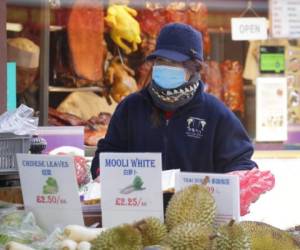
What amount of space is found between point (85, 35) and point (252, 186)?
4162 mm

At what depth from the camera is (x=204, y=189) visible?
7.93ft

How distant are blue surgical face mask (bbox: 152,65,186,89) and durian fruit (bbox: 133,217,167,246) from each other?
121cm

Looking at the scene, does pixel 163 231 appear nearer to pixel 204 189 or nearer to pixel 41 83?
pixel 204 189

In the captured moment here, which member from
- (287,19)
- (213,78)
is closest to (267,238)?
(213,78)

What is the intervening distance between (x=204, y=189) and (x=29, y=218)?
709 mm

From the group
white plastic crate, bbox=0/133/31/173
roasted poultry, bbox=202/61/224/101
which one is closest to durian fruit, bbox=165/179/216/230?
white plastic crate, bbox=0/133/31/173

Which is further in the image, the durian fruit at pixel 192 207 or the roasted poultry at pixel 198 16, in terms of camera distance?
the roasted poultry at pixel 198 16

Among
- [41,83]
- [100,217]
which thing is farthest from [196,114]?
[41,83]

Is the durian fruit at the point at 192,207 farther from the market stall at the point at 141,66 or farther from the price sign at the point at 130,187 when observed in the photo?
the market stall at the point at 141,66

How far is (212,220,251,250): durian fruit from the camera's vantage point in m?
2.13

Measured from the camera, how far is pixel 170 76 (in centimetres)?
340

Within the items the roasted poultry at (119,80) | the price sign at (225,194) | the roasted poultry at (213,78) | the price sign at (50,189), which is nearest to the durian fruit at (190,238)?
the price sign at (225,194)

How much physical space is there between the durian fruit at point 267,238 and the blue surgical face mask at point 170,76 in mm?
1160

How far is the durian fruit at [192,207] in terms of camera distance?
2334mm
